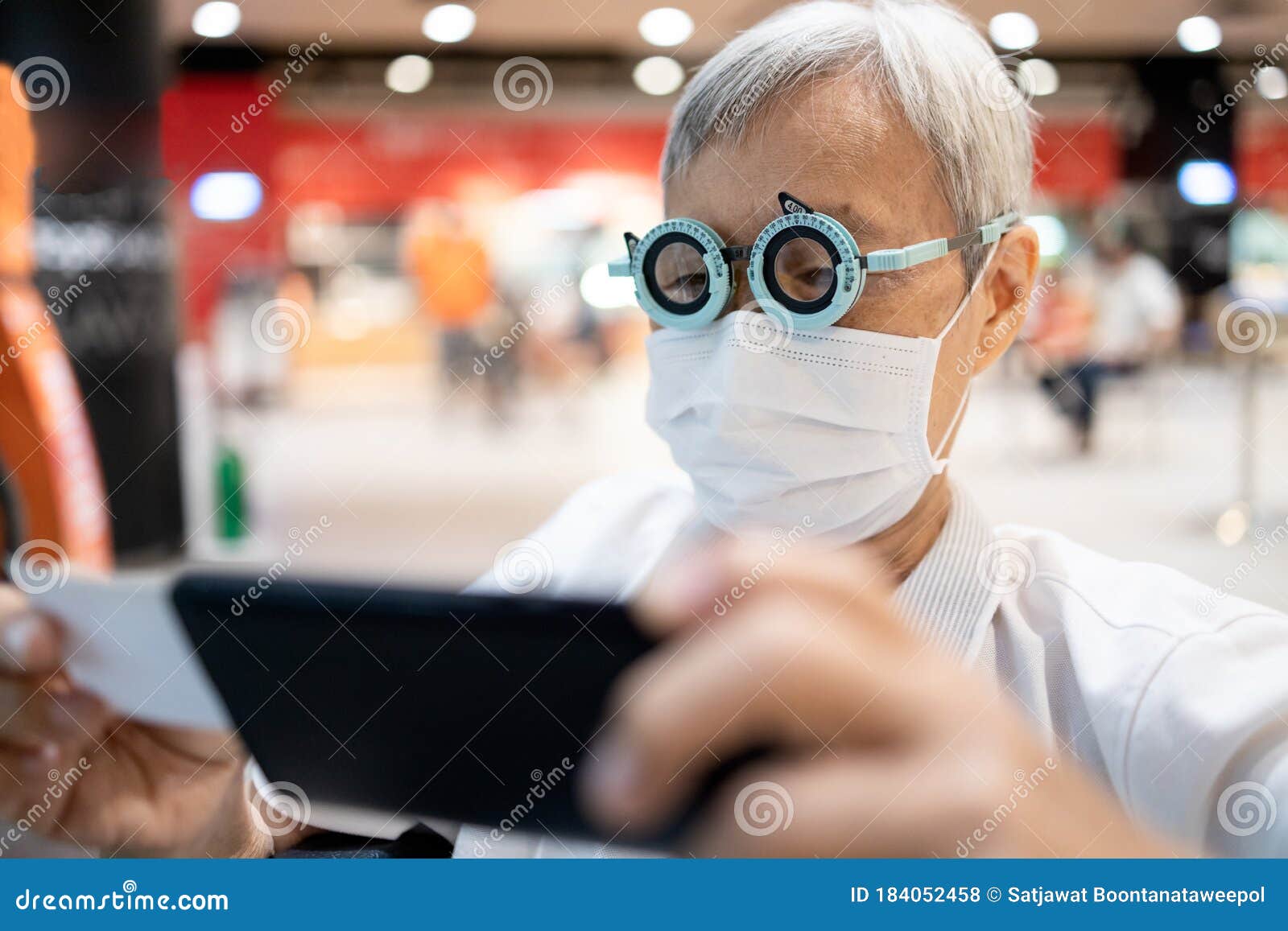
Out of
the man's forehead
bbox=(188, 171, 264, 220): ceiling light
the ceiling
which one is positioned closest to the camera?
the man's forehead

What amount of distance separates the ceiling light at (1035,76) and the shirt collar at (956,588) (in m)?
0.47

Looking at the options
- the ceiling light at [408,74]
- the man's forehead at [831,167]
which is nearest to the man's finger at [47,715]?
the man's forehead at [831,167]

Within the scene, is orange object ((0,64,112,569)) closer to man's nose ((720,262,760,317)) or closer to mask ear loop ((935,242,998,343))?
man's nose ((720,262,760,317))

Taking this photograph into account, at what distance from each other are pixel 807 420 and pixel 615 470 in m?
3.17

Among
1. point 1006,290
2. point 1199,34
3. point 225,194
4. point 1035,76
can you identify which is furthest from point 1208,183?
point 225,194

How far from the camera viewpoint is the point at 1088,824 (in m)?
0.53

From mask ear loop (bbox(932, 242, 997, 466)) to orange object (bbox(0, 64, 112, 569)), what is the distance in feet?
8.10

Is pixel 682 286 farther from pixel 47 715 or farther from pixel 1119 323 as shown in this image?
pixel 1119 323

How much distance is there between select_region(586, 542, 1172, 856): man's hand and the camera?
17.8 inches

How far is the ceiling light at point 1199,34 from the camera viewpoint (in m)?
1.35

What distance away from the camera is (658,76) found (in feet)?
5.98

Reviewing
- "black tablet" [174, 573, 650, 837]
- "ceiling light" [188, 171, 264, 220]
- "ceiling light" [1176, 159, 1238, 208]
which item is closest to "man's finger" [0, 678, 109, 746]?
"black tablet" [174, 573, 650, 837]

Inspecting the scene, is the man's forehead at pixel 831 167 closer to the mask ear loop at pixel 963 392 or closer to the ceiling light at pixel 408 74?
the mask ear loop at pixel 963 392

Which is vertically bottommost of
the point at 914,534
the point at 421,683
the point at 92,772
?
the point at 92,772
